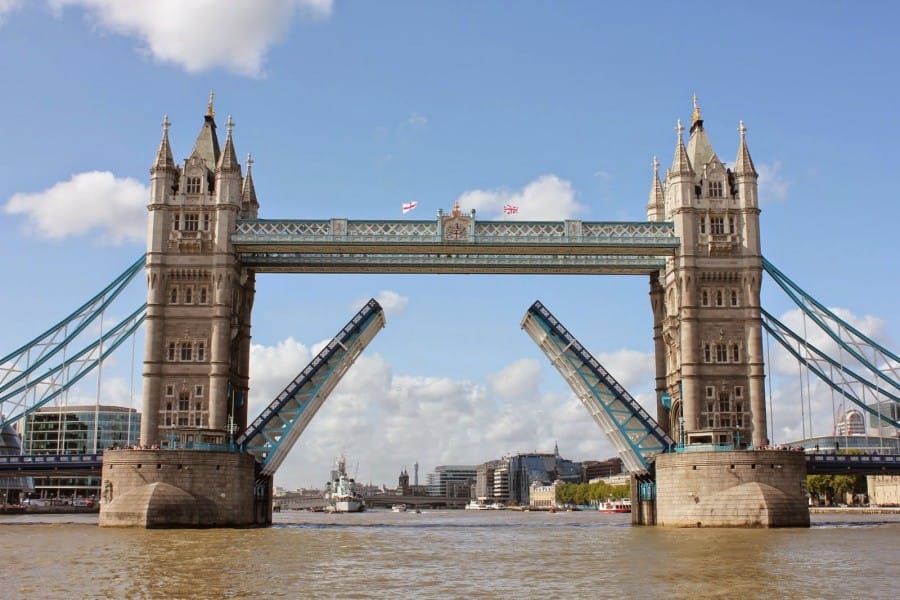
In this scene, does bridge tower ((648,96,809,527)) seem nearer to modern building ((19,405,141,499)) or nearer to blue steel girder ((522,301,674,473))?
blue steel girder ((522,301,674,473))

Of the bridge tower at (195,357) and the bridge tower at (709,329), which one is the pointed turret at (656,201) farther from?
the bridge tower at (195,357)

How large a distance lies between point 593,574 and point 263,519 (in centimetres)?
3241

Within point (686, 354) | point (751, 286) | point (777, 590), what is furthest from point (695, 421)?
point (777, 590)

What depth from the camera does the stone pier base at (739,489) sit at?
50000mm

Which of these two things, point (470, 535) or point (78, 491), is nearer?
point (470, 535)

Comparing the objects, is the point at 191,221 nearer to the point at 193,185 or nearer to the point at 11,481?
the point at 193,185

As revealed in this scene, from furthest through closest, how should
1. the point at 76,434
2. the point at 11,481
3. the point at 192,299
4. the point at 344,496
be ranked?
1. the point at 344,496
2. the point at 11,481
3. the point at 76,434
4. the point at 192,299

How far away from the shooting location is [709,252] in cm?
5666

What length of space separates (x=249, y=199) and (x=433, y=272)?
1267cm

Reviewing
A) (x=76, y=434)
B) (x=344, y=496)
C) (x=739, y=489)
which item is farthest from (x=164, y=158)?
(x=344, y=496)

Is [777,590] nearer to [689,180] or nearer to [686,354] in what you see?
[686,354]

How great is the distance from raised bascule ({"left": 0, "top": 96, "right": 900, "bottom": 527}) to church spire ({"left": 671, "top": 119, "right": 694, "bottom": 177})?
0.15 m

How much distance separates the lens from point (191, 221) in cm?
5669

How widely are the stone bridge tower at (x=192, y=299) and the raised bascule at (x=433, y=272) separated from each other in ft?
0.24
